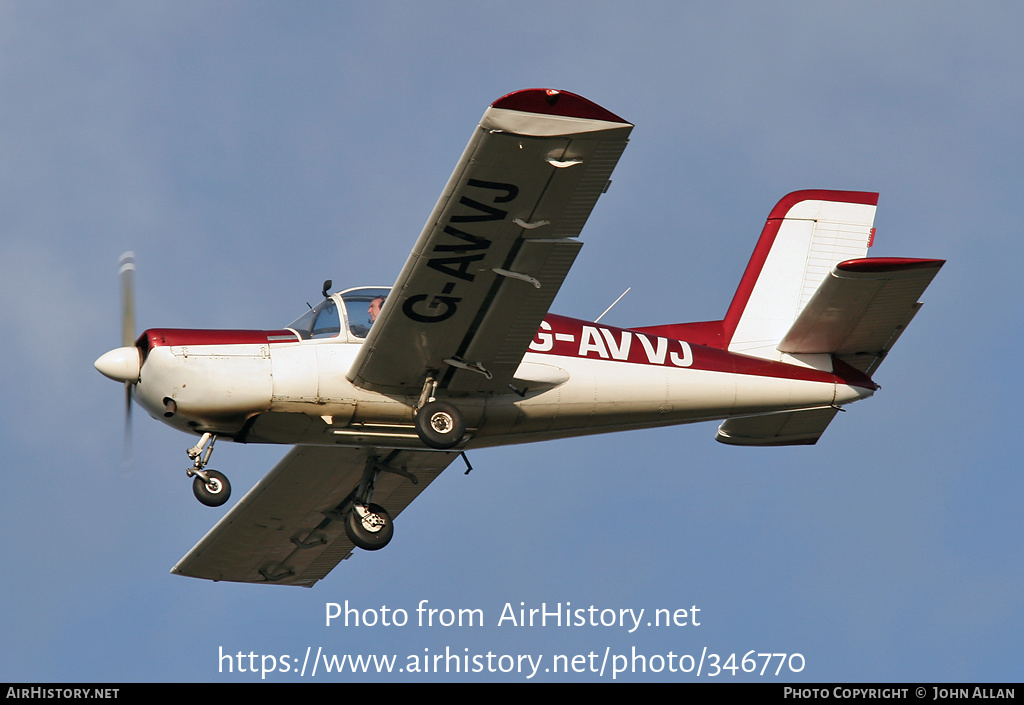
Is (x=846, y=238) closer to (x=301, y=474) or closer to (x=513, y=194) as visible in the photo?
(x=513, y=194)

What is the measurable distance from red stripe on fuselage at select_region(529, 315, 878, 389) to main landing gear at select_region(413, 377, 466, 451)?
4.26 feet

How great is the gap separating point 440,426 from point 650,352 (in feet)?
9.19

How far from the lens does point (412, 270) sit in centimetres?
1277

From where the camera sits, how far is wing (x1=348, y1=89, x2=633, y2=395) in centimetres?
1174

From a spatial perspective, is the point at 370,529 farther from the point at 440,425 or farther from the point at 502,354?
the point at 502,354

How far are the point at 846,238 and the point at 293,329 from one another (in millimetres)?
7457

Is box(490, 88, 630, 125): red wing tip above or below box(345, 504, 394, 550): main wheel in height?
above

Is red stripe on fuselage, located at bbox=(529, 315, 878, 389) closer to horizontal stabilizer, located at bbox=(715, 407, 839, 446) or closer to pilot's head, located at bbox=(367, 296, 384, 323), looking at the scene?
horizontal stabilizer, located at bbox=(715, 407, 839, 446)

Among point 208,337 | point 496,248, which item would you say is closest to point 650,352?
point 496,248

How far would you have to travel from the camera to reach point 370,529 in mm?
14875

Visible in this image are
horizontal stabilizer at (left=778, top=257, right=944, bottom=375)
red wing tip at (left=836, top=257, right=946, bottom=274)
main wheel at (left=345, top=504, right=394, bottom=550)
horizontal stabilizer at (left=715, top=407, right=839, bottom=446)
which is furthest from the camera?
horizontal stabilizer at (left=715, top=407, right=839, bottom=446)

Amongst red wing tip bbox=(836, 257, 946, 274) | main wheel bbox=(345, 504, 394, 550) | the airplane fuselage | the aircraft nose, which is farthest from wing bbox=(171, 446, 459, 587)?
red wing tip bbox=(836, 257, 946, 274)
